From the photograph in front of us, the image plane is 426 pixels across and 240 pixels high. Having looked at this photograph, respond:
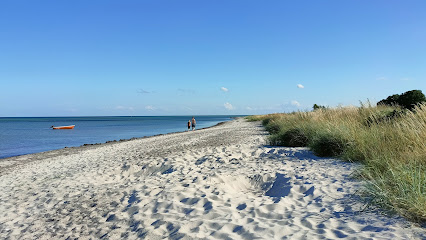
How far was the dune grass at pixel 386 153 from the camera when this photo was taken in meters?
3.52

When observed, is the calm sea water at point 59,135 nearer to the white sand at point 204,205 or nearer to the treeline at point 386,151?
the white sand at point 204,205

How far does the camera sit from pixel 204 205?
4.60m

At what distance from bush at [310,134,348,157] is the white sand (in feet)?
1.12

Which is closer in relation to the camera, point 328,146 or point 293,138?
point 328,146

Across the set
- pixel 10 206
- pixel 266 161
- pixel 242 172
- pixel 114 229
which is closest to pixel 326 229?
pixel 114 229

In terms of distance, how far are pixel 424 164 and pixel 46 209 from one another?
6653mm

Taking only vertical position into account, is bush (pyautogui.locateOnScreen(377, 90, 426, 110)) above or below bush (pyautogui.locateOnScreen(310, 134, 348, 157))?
above

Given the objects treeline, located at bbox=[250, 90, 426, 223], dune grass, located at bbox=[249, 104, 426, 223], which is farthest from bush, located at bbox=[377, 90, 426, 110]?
dune grass, located at bbox=[249, 104, 426, 223]

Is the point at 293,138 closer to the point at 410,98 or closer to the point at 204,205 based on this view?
the point at 204,205

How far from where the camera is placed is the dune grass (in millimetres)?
3521

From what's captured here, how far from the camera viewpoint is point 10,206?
5934mm

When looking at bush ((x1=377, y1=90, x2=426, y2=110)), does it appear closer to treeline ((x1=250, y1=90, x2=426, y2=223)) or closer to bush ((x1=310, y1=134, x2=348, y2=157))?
treeline ((x1=250, y1=90, x2=426, y2=223))

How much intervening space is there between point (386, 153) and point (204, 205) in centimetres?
365

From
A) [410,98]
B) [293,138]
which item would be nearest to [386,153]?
[293,138]
